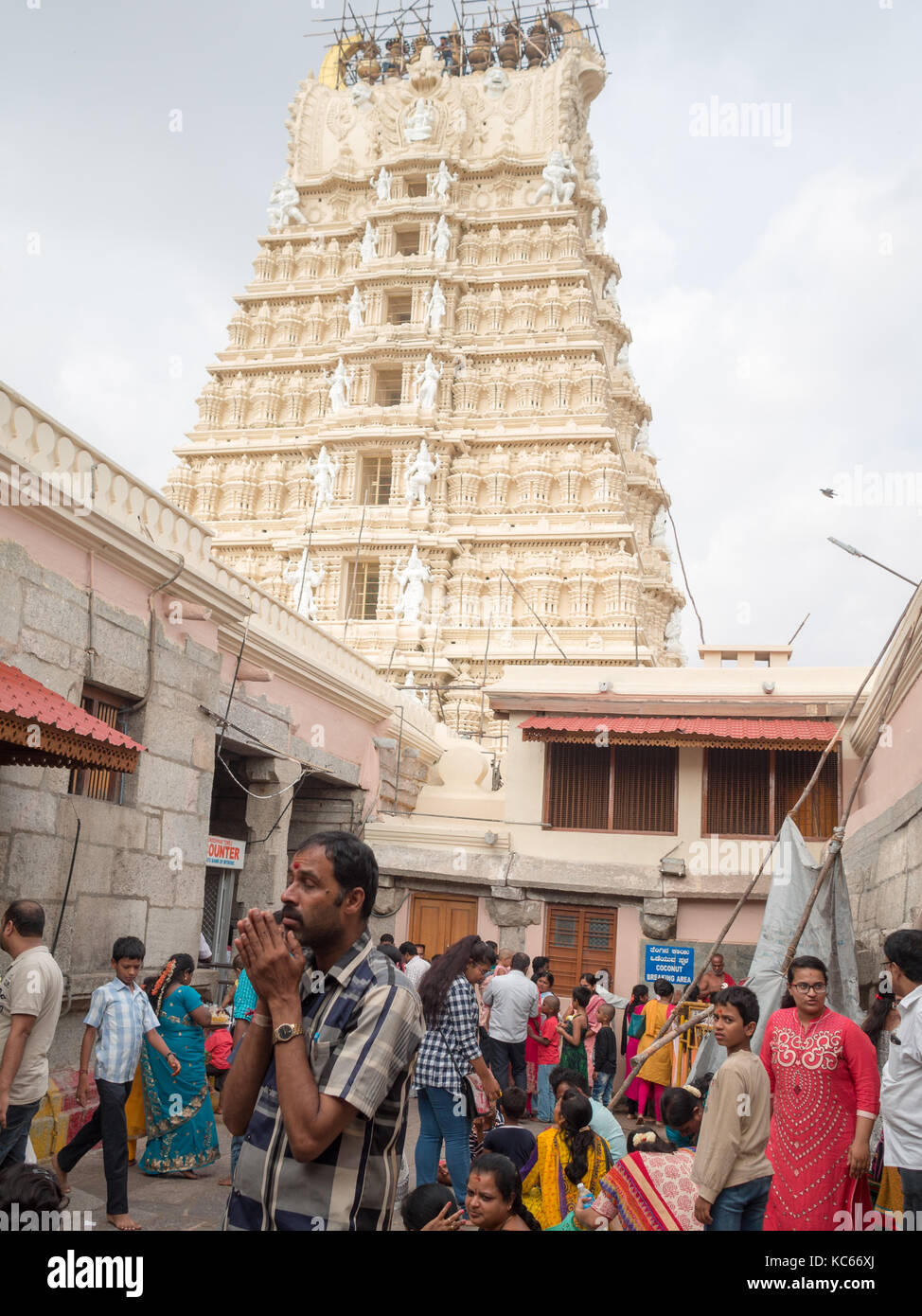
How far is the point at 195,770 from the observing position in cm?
925

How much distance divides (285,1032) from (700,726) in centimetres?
1259

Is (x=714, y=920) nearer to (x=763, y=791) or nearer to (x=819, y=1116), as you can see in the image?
(x=763, y=791)

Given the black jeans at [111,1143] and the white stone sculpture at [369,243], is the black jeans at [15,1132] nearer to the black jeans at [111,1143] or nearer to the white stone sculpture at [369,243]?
the black jeans at [111,1143]

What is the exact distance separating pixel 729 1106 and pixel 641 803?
11.0 m

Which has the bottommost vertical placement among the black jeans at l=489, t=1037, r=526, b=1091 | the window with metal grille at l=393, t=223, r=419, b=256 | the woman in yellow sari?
the black jeans at l=489, t=1037, r=526, b=1091

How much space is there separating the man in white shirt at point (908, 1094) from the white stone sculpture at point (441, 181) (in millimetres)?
34006

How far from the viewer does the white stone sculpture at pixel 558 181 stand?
34312 mm

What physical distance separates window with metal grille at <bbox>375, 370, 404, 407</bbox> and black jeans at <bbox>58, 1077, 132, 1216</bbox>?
29.9m

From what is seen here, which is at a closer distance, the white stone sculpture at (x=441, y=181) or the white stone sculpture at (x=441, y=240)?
the white stone sculpture at (x=441, y=240)

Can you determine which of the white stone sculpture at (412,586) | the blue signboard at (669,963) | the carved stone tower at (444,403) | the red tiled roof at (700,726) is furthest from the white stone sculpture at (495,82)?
the blue signboard at (669,963)

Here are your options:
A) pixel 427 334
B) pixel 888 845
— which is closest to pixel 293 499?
pixel 427 334

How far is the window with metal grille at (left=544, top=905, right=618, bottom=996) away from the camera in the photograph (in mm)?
14258

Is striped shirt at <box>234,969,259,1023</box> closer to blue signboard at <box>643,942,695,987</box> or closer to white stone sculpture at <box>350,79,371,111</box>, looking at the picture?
blue signboard at <box>643,942,695,987</box>

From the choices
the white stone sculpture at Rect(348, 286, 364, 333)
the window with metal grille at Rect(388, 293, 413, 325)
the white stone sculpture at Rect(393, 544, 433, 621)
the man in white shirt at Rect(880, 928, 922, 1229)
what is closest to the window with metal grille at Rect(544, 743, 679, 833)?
the man in white shirt at Rect(880, 928, 922, 1229)
